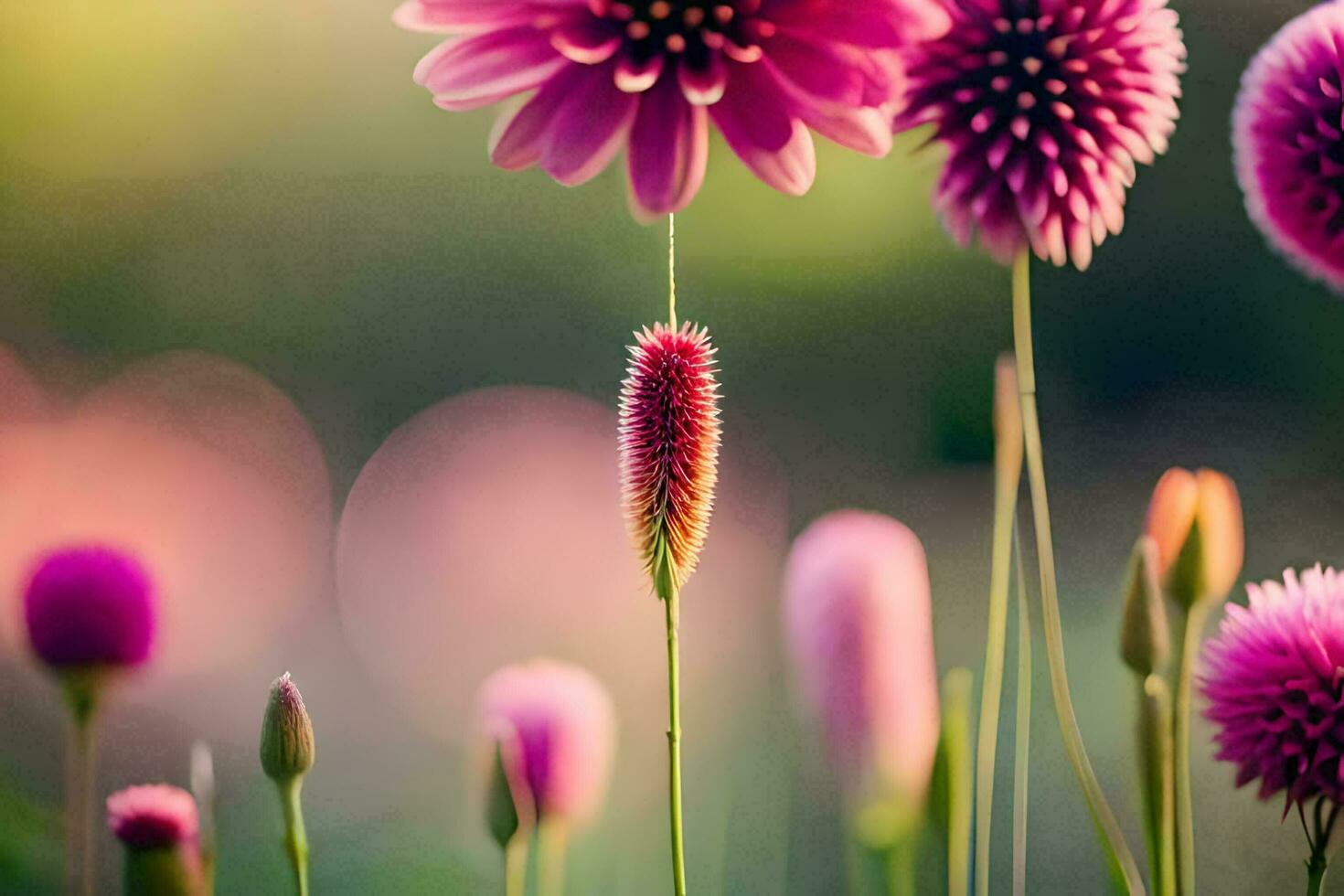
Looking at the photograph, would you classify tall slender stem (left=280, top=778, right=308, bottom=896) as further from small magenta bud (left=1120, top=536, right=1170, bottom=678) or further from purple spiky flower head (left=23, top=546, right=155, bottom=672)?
small magenta bud (left=1120, top=536, right=1170, bottom=678)

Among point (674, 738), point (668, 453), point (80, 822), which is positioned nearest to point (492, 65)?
point (668, 453)

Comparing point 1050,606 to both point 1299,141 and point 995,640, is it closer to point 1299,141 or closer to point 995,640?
point 995,640

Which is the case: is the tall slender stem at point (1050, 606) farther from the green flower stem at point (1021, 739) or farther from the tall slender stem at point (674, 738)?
the tall slender stem at point (674, 738)

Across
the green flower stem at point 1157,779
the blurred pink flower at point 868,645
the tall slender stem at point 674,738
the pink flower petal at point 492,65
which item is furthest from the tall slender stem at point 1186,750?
the pink flower petal at point 492,65

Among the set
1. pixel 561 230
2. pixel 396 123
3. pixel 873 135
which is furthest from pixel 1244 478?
pixel 396 123

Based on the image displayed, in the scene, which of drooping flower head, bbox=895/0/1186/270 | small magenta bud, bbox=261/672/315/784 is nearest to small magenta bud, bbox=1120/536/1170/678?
drooping flower head, bbox=895/0/1186/270

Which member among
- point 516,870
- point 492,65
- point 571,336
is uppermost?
→ point 492,65
